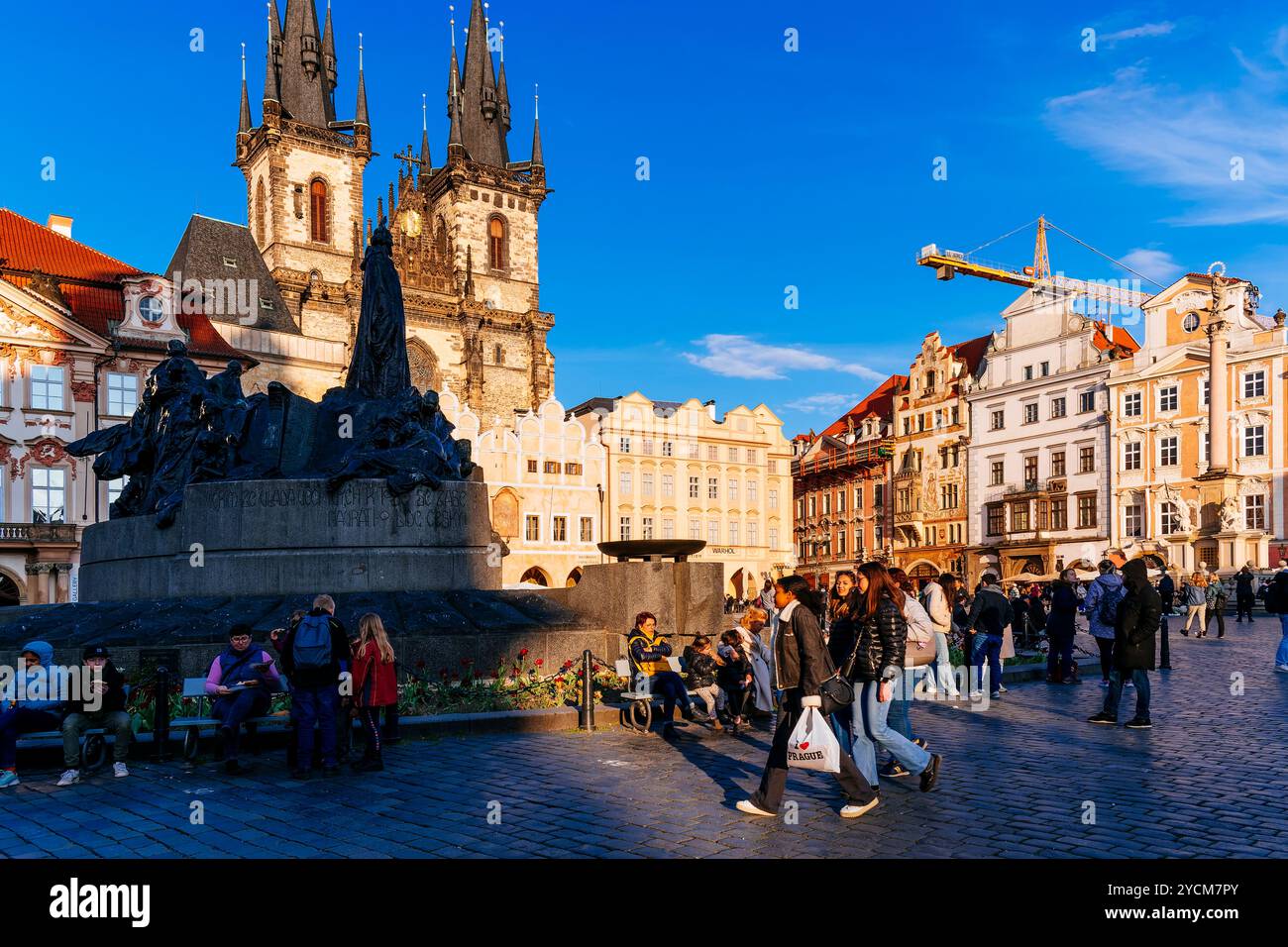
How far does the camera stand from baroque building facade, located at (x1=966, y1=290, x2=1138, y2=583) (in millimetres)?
54594

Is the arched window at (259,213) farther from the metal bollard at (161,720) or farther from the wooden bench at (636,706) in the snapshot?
the metal bollard at (161,720)

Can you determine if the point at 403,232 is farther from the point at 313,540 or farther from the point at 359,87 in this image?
the point at 313,540

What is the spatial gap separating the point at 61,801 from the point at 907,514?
61640 mm

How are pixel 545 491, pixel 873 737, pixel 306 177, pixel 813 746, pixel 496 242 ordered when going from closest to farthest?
pixel 813 746 < pixel 873 737 < pixel 545 491 < pixel 306 177 < pixel 496 242

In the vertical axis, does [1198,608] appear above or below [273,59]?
below

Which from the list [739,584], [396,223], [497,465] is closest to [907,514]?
[739,584]

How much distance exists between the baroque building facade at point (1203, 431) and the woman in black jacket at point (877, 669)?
42524 mm

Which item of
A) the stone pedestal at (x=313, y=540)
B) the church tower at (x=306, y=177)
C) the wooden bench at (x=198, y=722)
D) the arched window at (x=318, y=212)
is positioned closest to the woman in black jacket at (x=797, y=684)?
the wooden bench at (x=198, y=722)

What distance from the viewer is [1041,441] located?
57.6 metres

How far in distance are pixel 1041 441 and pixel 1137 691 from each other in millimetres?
49981

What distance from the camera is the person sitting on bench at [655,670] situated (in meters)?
10.5

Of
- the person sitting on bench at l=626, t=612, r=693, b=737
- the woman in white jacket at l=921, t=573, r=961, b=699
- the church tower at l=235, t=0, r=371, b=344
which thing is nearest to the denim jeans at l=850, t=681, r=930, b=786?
the woman in white jacket at l=921, t=573, r=961, b=699

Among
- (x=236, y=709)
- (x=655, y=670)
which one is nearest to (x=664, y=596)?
(x=655, y=670)
